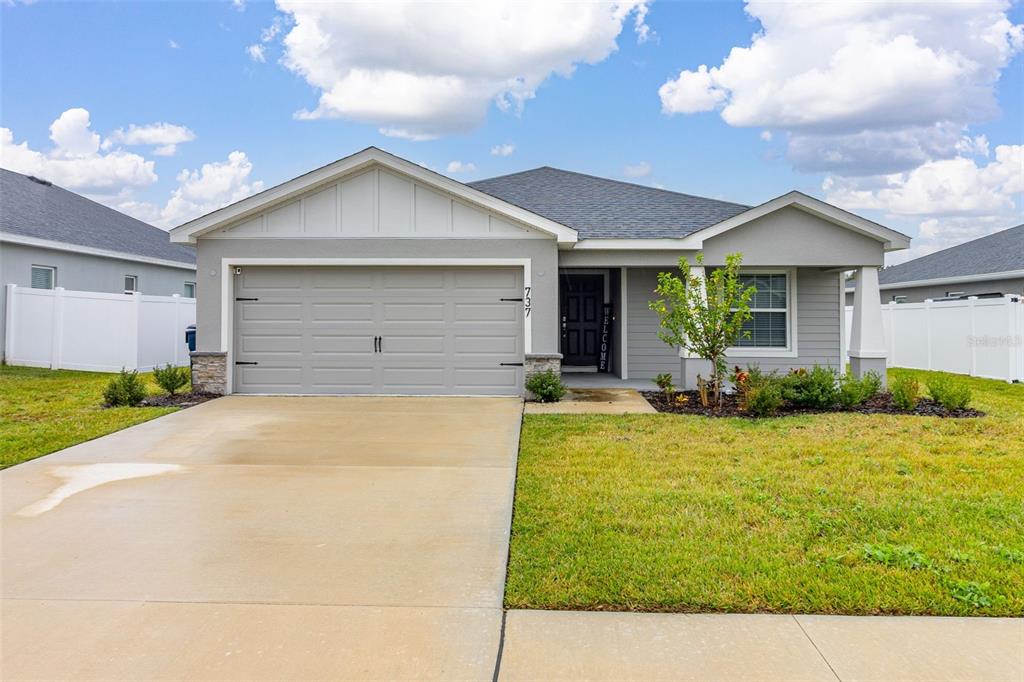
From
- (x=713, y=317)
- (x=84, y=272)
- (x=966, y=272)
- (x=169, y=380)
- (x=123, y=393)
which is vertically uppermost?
(x=966, y=272)

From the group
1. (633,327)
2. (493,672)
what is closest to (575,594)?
(493,672)

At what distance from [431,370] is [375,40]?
667 cm

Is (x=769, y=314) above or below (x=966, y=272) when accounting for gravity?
below

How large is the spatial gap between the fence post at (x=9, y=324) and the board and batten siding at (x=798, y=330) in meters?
14.1

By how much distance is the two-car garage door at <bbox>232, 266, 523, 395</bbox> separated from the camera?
1124 cm

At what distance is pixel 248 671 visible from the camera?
2.88m

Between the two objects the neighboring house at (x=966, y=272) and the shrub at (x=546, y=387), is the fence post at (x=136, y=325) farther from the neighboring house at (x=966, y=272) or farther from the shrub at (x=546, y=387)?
the neighboring house at (x=966, y=272)

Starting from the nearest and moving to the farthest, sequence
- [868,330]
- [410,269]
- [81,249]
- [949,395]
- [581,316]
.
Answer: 1. [949,395]
2. [410,269]
3. [868,330]
4. [581,316]
5. [81,249]

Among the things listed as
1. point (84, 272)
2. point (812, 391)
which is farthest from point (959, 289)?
point (84, 272)

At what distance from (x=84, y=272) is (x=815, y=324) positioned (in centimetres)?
1851

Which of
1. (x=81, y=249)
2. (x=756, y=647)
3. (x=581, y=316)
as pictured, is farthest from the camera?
(x=81, y=249)

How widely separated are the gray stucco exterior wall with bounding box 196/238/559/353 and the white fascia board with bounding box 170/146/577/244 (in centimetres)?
33

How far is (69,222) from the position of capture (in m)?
18.7

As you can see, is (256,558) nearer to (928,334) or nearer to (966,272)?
(928,334)
